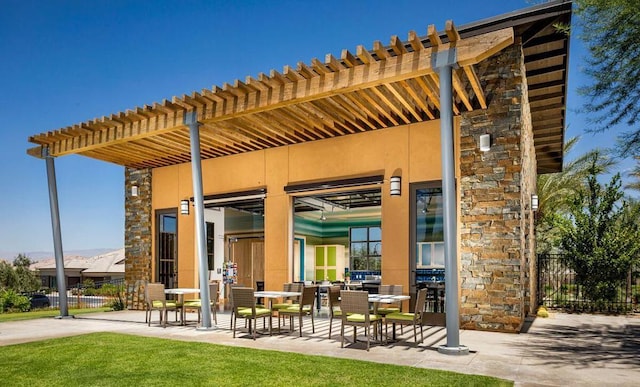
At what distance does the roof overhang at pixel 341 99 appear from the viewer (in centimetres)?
652

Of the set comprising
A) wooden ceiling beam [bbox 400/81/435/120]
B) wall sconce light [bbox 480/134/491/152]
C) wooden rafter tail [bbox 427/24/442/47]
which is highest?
wooden rafter tail [bbox 427/24/442/47]

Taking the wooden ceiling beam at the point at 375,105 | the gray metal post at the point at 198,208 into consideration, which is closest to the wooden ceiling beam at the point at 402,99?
the wooden ceiling beam at the point at 375,105

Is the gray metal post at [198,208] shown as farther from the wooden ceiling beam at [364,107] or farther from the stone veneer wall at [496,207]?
the stone veneer wall at [496,207]

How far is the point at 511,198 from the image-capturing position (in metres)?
7.96

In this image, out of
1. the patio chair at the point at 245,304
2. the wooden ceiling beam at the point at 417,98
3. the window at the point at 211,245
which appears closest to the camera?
the wooden ceiling beam at the point at 417,98

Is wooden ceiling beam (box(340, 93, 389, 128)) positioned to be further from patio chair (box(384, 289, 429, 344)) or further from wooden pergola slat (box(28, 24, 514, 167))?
patio chair (box(384, 289, 429, 344))

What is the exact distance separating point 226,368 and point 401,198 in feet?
16.0

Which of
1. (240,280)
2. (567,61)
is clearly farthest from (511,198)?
(240,280)

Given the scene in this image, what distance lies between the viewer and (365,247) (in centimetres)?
1691

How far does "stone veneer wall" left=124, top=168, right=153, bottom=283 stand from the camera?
13039 millimetres

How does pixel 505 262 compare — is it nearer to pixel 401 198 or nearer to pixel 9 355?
pixel 401 198

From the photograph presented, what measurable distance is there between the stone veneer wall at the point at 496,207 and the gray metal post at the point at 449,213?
6.62 ft

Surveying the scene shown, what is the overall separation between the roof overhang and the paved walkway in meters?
3.61

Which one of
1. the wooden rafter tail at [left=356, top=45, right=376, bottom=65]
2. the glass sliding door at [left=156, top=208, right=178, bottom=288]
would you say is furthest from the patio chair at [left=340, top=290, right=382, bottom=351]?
the glass sliding door at [left=156, top=208, right=178, bottom=288]
